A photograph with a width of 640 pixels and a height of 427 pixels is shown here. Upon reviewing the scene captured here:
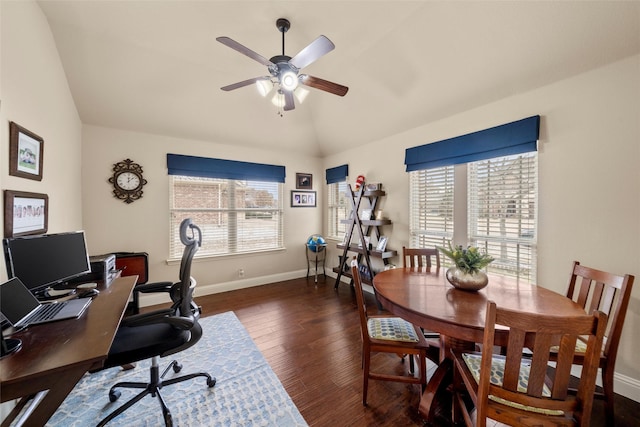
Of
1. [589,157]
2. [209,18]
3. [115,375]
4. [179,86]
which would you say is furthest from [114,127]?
[589,157]

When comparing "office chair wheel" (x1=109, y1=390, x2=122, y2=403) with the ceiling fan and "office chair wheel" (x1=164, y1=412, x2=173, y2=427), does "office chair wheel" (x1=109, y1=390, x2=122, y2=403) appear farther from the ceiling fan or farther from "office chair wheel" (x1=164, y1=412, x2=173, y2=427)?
the ceiling fan

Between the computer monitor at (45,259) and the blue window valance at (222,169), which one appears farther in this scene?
the blue window valance at (222,169)

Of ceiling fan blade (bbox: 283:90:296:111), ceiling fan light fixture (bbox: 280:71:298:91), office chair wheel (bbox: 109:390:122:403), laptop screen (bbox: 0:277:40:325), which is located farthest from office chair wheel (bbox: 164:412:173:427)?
ceiling fan blade (bbox: 283:90:296:111)

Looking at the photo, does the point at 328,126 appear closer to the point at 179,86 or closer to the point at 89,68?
the point at 179,86

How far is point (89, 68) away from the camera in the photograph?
2.55m

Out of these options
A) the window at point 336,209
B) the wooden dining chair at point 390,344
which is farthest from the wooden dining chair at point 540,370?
the window at point 336,209

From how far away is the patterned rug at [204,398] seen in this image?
1.57 m

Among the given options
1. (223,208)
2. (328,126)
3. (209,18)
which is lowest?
(223,208)

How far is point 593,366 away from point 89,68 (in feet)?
14.3

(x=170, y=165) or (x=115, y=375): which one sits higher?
(x=170, y=165)

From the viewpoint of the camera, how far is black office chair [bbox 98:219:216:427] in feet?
4.62

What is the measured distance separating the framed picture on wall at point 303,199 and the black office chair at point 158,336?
9.66 feet

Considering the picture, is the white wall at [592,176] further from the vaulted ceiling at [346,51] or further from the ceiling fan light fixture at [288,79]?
the ceiling fan light fixture at [288,79]

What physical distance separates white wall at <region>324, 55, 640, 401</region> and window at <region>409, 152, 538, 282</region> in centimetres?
11
